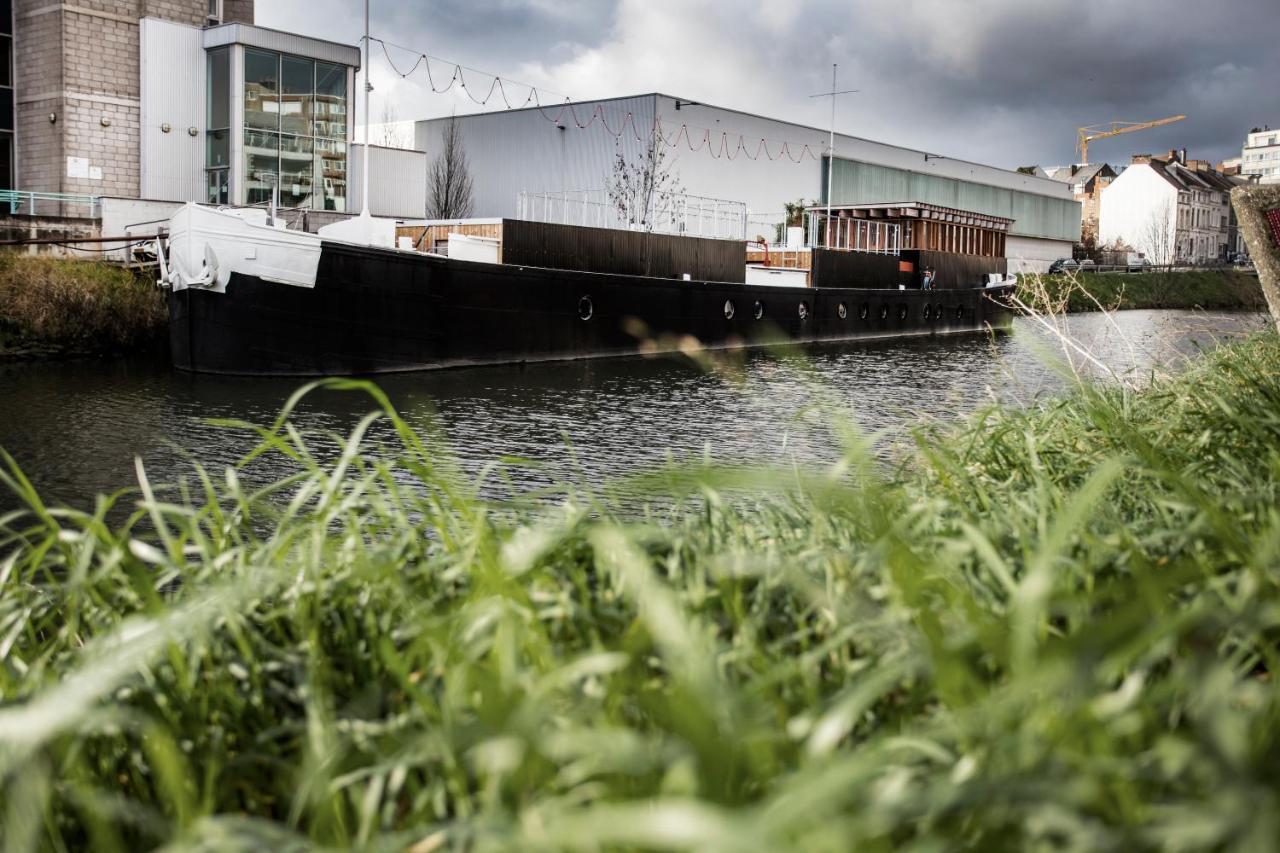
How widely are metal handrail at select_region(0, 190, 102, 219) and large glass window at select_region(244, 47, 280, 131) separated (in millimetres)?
4048

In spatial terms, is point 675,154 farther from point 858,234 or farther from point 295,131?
point 295,131

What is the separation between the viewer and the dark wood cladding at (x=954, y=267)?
34375 mm

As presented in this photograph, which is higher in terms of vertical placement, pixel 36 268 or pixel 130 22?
pixel 130 22

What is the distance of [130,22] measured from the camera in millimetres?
27859

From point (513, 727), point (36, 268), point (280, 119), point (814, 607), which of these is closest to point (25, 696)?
point (513, 727)

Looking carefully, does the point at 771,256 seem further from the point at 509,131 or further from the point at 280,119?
the point at 509,131

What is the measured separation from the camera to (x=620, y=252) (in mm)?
23266

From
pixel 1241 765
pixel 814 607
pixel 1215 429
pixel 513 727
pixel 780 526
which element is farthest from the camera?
pixel 1215 429

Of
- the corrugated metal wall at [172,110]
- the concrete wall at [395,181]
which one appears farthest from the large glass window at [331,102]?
the corrugated metal wall at [172,110]

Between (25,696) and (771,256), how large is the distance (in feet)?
96.5

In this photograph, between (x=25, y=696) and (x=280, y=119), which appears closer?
(x=25, y=696)

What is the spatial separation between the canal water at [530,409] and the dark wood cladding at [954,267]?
13.3m

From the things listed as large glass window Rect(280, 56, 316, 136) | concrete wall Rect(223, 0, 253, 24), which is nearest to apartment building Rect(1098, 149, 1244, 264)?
concrete wall Rect(223, 0, 253, 24)

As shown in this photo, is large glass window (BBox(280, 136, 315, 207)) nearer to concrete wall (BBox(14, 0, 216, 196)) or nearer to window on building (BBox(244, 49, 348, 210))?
window on building (BBox(244, 49, 348, 210))
